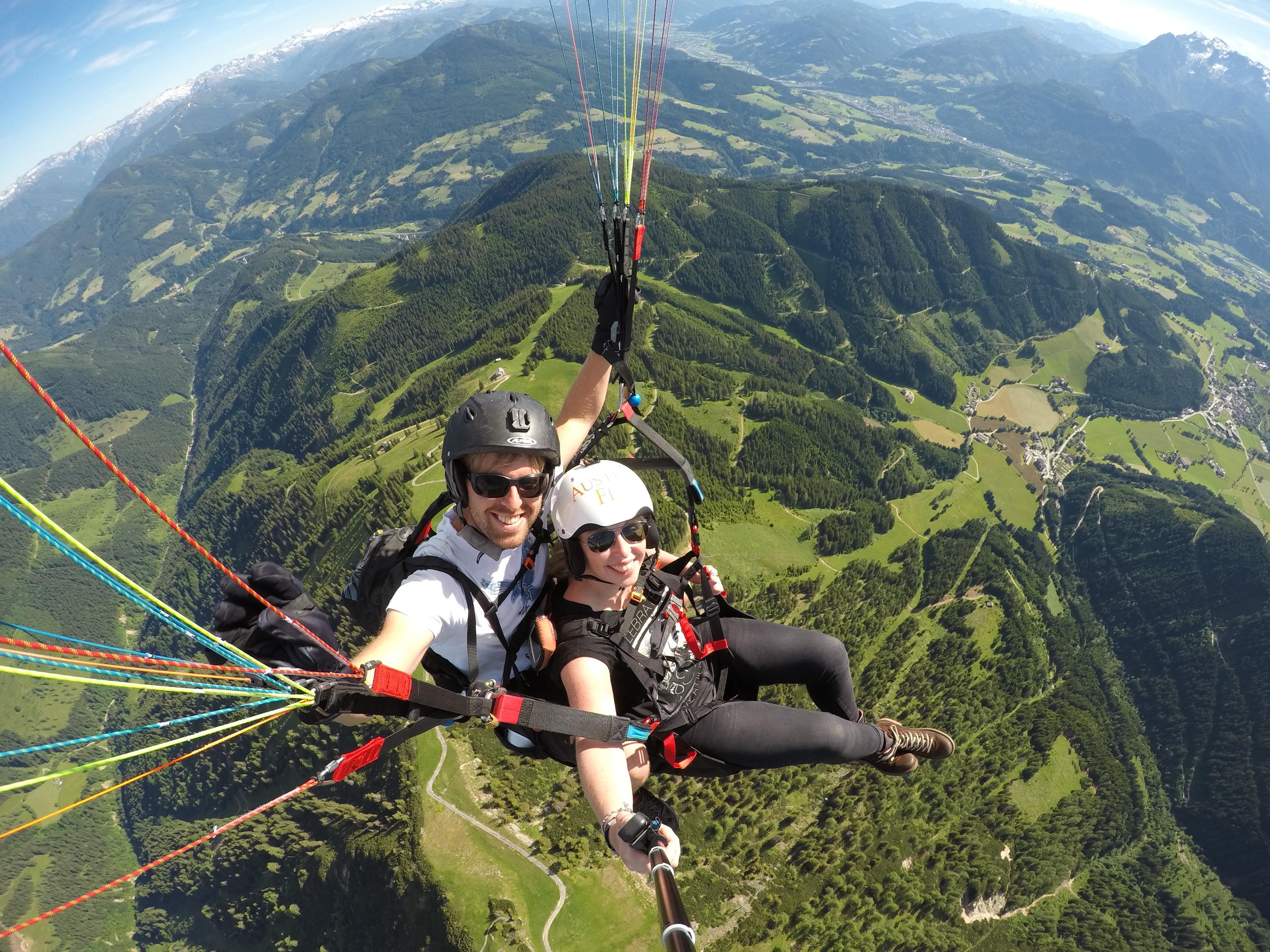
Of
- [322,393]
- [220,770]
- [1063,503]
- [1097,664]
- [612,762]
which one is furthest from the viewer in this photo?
[322,393]

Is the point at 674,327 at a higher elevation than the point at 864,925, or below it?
higher

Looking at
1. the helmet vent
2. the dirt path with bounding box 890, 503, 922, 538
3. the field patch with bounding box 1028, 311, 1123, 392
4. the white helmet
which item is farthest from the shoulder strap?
the field patch with bounding box 1028, 311, 1123, 392

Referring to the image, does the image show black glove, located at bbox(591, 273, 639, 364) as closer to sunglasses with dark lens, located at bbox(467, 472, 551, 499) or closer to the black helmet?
the black helmet

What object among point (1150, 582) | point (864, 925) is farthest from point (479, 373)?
point (1150, 582)

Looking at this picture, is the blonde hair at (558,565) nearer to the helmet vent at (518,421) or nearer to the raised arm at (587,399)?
the helmet vent at (518,421)

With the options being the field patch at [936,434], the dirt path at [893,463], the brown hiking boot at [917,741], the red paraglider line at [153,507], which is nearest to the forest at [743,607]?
the dirt path at [893,463]

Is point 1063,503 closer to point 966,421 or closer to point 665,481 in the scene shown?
point 966,421
